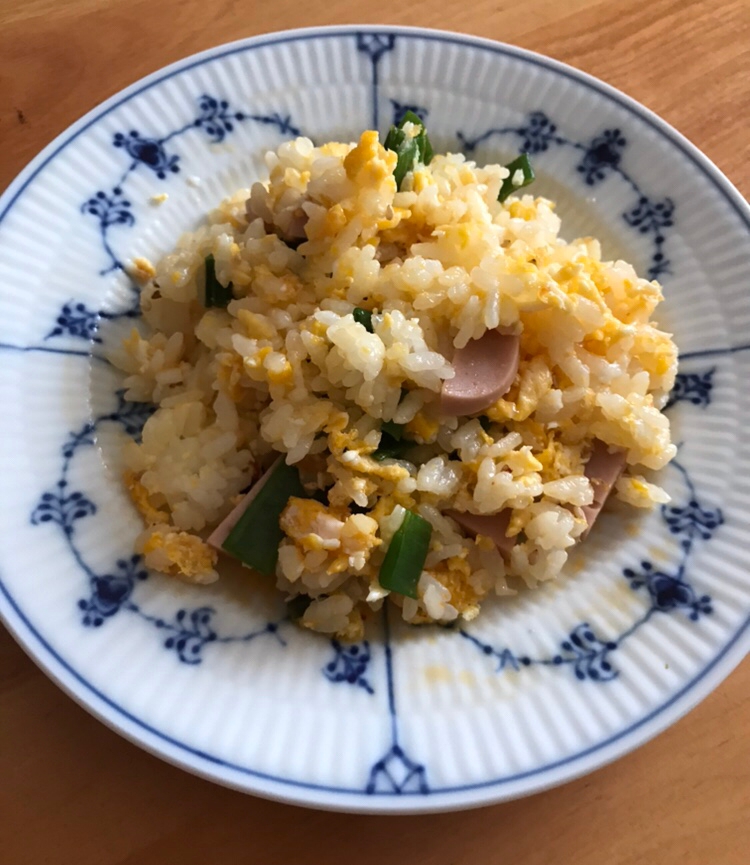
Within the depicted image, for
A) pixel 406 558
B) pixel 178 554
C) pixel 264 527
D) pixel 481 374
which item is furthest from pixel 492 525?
pixel 178 554

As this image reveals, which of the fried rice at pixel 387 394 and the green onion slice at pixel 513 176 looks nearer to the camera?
the fried rice at pixel 387 394

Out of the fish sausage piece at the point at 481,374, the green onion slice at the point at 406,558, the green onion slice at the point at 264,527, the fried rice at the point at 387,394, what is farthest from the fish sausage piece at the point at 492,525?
the green onion slice at the point at 264,527

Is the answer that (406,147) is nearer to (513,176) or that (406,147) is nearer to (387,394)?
(513,176)

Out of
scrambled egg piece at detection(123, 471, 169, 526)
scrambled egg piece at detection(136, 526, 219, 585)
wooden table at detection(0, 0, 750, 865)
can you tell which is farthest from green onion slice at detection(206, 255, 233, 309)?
wooden table at detection(0, 0, 750, 865)

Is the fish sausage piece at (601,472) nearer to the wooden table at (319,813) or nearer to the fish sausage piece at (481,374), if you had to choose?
the fish sausage piece at (481,374)

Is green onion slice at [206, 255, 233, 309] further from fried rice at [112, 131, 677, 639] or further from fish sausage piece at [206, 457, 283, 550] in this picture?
fish sausage piece at [206, 457, 283, 550]

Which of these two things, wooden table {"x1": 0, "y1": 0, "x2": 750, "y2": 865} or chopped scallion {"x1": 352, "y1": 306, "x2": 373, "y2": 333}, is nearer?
wooden table {"x1": 0, "y1": 0, "x2": 750, "y2": 865}

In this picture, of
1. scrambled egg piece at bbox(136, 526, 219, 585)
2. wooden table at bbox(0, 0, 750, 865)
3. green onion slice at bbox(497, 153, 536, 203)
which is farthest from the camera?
green onion slice at bbox(497, 153, 536, 203)

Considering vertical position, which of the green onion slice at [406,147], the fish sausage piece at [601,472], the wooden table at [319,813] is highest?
the green onion slice at [406,147]
